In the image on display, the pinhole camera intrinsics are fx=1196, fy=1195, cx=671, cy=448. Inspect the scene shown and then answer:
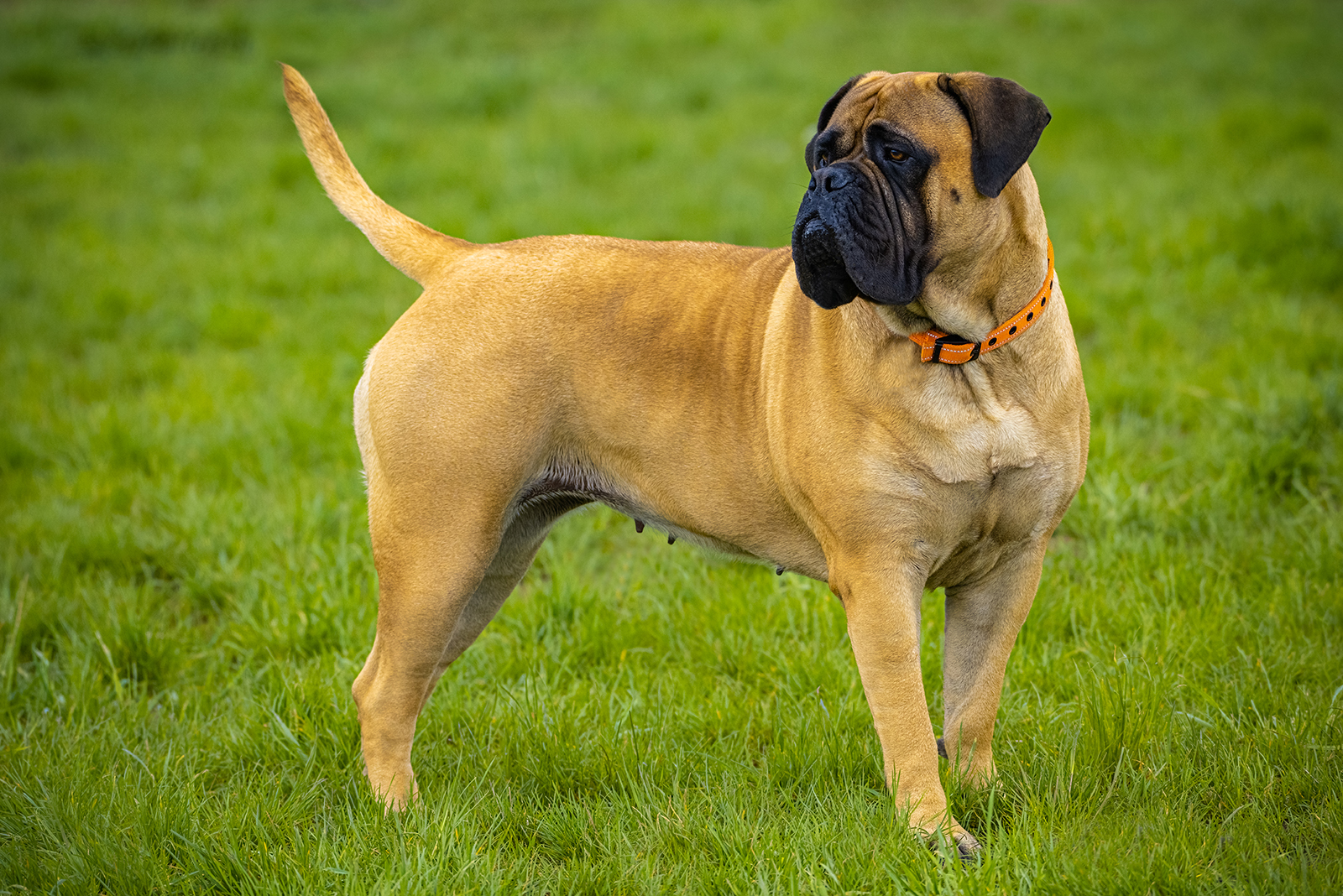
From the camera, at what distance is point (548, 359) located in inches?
129

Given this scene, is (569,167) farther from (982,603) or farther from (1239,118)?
(982,603)

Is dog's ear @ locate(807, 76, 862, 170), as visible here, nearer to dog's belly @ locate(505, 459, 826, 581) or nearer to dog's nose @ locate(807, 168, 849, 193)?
dog's nose @ locate(807, 168, 849, 193)

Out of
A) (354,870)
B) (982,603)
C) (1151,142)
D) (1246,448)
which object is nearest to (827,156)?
(982,603)

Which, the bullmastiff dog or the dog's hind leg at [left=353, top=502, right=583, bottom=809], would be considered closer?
the bullmastiff dog

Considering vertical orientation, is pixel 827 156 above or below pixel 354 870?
above

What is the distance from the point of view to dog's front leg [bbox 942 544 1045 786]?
318 cm

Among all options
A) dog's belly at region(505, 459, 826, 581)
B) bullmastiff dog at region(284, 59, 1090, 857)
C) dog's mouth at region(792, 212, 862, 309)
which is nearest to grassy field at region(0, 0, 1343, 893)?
bullmastiff dog at region(284, 59, 1090, 857)

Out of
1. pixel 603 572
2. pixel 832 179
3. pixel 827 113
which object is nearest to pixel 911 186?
pixel 832 179

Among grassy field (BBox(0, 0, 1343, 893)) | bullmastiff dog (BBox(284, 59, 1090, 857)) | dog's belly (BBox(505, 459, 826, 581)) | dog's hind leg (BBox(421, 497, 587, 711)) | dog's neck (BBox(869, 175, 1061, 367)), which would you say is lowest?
grassy field (BBox(0, 0, 1343, 893))

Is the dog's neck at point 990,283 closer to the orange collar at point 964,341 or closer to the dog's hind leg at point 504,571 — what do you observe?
the orange collar at point 964,341

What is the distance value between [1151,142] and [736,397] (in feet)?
24.1

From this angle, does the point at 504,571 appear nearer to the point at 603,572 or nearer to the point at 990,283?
the point at 603,572

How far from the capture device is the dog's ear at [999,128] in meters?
2.75

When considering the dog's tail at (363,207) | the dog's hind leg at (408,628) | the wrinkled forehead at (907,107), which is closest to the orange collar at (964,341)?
the wrinkled forehead at (907,107)
